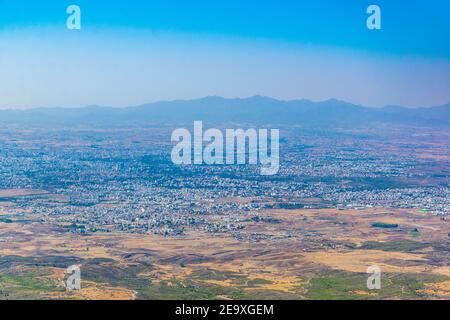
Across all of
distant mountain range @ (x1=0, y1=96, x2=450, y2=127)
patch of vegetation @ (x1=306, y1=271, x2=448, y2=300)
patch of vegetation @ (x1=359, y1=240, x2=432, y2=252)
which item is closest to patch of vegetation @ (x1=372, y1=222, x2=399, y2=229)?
patch of vegetation @ (x1=359, y1=240, x2=432, y2=252)

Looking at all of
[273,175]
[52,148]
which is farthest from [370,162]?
[52,148]

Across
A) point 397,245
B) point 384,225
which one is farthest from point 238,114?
point 397,245

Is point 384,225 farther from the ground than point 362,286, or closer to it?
closer to it

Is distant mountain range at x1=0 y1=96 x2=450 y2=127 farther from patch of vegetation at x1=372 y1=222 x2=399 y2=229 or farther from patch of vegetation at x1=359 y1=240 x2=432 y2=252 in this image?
patch of vegetation at x1=359 y1=240 x2=432 y2=252

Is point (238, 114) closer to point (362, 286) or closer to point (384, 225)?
point (384, 225)

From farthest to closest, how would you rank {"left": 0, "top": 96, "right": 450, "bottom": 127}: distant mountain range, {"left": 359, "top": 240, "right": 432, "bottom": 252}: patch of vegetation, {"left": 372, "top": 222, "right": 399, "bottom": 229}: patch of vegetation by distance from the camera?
{"left": 0, "top": 96, "right": 450, "bottom": 127}: distant mountain range < {"left": 372, "top": 222, "right": 399, "bottom": 229}: patch of vegetation < {"left": 359, "top": 240, "right": 432, "bottom": 252}: patch of vegetation

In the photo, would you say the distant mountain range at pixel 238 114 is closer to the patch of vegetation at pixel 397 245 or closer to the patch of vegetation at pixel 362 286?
the patch of vegetation at pixel 397 245
